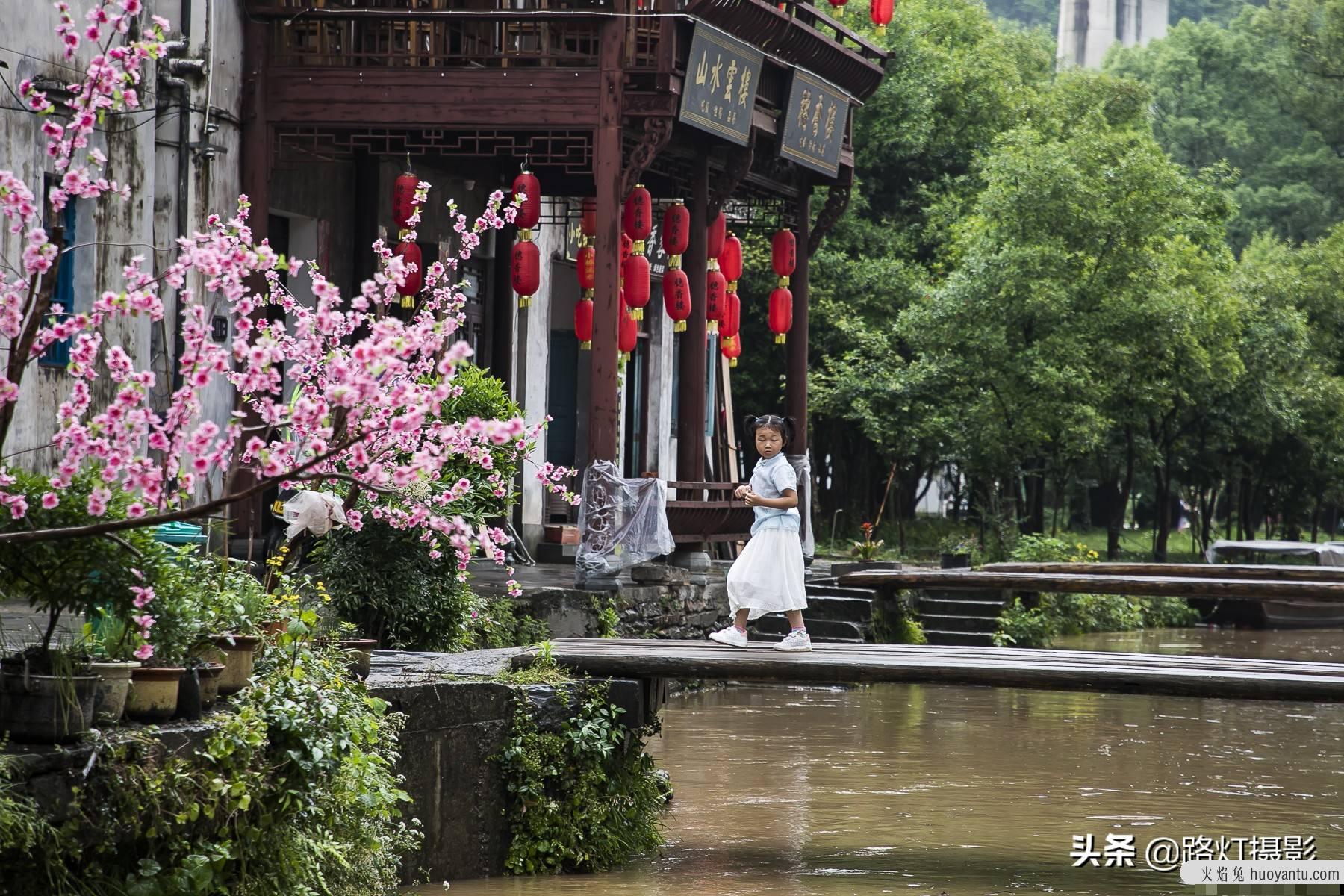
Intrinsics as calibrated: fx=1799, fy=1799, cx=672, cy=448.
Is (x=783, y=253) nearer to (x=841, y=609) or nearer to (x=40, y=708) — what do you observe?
(x=841, y=609)

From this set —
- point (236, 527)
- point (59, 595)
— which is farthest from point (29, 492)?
point (236, 527)

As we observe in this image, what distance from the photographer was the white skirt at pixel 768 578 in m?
10.3

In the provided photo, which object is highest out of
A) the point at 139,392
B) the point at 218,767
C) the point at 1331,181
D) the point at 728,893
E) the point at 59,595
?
the point at 1331,181

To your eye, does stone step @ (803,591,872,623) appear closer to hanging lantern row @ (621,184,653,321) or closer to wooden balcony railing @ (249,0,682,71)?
hanging lantern row @ (621,184,653,321)

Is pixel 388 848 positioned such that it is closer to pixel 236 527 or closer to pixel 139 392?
pixel 139 392

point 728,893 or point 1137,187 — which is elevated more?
point 1137,187

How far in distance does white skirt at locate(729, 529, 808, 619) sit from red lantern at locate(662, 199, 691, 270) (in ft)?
20.7

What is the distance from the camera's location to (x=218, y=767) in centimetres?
627

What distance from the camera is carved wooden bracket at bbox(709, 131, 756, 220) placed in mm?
16484

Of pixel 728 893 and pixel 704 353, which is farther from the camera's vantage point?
pixel 704 353

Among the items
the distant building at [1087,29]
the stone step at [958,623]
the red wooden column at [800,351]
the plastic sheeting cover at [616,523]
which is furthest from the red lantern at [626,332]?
the distant building at [1087,29]

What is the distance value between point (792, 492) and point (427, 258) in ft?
25.5

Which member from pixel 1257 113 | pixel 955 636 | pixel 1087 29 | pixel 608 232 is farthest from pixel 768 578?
pixel 1087 29

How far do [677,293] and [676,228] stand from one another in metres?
0.59
